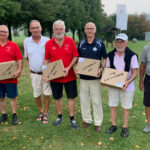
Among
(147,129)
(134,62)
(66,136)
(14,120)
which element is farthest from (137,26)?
(66,136)

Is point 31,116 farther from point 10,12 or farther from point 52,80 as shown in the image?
point 10,12

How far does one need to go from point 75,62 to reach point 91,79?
1.65 feet

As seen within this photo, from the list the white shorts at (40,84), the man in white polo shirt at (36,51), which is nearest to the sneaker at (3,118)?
the white shorts at (40,84)

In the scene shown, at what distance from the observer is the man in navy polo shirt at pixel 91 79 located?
3.64 meters

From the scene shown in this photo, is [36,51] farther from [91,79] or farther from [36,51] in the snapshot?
[91,79]

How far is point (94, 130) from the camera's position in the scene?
4180 mm

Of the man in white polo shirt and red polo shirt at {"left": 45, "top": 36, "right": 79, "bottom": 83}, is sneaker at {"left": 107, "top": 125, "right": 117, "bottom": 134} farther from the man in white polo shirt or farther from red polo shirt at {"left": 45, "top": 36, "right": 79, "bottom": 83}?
the man in white polo shirt

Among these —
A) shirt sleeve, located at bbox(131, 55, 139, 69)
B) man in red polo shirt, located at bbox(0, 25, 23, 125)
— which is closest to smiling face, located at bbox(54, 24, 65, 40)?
man in red polo shirt, located at bbox(0, 25, 23, 125)

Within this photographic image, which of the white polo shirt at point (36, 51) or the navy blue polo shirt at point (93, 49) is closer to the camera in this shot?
the navy blue polo shirt at point (93, 49)

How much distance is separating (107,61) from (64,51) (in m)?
0.90

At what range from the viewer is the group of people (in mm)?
3535

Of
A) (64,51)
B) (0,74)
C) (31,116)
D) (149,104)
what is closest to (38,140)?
(31,116)

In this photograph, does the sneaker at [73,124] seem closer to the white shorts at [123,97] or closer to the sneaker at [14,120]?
the white shorts at [123,97]

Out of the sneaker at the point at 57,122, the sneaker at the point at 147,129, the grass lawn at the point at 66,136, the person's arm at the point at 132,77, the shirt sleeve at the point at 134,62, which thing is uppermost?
the shirt sleeve at the point at 134,62
